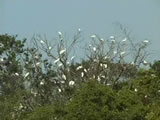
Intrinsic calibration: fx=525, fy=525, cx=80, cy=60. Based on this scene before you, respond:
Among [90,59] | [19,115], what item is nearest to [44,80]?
[90,59]

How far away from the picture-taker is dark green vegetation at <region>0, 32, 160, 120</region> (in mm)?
12688

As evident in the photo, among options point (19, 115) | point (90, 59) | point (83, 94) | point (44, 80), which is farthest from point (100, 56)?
point (83, 94)

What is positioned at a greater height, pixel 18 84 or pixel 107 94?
pixel 18 84

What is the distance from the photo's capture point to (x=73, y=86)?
2234 cm

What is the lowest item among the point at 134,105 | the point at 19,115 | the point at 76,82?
the point at 134,105

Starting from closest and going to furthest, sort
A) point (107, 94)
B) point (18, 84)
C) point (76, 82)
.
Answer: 1. point (107, 94)
2. point (76, 82)
3. point (18, 84)

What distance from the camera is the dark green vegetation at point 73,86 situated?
12688mm

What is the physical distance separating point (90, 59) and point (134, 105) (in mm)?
11261

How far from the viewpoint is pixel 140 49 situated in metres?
23.8

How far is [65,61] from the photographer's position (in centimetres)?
2342

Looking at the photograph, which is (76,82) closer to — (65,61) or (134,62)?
(65,61)

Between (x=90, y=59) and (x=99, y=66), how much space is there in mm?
1194

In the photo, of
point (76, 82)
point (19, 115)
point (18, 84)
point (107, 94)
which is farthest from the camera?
point (18, 84)

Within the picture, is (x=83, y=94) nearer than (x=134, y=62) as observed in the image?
Yes
